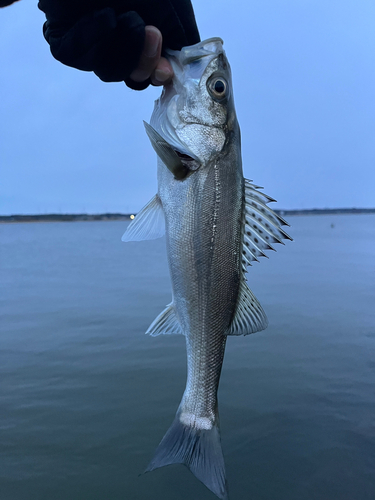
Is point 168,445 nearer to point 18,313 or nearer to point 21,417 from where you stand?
point 21,417

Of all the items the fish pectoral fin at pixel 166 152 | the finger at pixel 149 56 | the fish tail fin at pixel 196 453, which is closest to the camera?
Result: the finger at pixel 149 56

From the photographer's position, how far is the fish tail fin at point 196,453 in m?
2.16

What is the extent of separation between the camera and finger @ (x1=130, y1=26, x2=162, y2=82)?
6.01 ft

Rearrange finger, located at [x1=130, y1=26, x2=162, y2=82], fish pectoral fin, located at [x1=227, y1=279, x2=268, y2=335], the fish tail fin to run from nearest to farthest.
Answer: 1. finger, located at [x1=130, y1=26, x2=162, y2=82]
2. the fish tail fin
3. fish pectoral fin, located at [x1=227, y1=279, x2=268, y2=335]

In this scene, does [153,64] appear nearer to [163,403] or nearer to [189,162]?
[189,162]

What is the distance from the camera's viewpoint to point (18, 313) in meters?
10.3

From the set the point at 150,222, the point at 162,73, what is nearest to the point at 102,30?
the point at 162,73

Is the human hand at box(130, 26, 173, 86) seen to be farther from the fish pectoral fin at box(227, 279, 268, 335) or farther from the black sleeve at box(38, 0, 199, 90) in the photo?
the fish pectoral fin at box(227, 279, 268, 335)

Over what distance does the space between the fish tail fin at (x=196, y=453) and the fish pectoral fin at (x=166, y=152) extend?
146 cm

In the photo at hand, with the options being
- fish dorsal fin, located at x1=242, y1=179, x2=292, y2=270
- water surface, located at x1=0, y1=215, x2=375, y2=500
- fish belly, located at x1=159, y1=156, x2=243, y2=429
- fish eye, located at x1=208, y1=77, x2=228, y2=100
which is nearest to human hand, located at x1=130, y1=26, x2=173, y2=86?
fish eye, located at x1=208, y1=77, x2=228, y2=100

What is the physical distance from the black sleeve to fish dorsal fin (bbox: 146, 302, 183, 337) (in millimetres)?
1292

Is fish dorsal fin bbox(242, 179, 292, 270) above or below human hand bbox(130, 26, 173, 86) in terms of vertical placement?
below

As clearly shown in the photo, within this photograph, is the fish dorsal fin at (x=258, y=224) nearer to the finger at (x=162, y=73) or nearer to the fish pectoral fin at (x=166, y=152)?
the fish pectoral fin at (x=166, y=152)

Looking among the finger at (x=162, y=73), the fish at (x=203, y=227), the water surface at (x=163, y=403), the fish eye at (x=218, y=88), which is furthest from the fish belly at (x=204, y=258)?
the water surface at (x=163, y=403)
